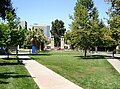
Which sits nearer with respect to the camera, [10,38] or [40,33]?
[10,38]

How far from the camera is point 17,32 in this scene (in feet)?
126

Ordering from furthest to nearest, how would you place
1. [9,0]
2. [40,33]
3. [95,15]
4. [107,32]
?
[40,33], [95,15], [9,0], [107,32]

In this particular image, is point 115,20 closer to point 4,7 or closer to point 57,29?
point 4,7

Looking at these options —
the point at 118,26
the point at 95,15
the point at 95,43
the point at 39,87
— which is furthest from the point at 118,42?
the point at 95,15

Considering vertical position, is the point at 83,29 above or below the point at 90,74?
above

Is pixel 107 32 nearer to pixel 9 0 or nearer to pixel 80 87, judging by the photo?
pixel 80 87

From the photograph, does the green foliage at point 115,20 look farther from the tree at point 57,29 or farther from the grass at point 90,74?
the tree at point 57,29

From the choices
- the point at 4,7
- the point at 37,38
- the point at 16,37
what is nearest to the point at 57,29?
the point at 37,38

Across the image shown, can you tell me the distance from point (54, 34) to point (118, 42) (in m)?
129

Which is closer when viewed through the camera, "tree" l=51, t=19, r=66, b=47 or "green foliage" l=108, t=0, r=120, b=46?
"green foliage" l=108, t=0, r=120, b=46

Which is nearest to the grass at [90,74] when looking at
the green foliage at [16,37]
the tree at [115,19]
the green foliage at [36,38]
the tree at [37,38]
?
the tree at [115,19]

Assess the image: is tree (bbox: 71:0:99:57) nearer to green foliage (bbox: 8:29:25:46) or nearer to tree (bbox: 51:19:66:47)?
green foliage (bbox: 8:29:25:46)

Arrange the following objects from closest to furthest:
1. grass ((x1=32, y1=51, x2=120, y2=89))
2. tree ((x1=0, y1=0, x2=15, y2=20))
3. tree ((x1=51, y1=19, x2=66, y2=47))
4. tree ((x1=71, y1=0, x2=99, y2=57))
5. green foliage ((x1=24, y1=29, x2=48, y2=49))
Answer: grass ((x1=32, y1=51, x2=120, y2=89)), tree ((x1=0, y1=0, x2=15, y2=20)), tree ((x1=71, y1=0, x2=99, y2=57)), green foliage ((x1=24, y1=29, x2=48, y2=49)), tree ((x1=51, y1=19, x2=66, y2=47))

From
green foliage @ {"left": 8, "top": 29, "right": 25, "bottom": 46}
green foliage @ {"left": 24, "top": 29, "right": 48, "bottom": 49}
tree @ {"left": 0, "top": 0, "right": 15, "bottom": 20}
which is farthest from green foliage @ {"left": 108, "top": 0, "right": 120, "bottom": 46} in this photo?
green foliage @ {"left": 24, "top": 29, "right": 48, "bottom": 49}
